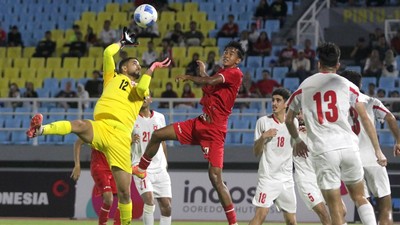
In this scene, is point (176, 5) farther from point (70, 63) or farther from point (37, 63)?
point (37, 63)

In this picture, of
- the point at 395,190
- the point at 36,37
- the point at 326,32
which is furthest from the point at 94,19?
the point at 395,190

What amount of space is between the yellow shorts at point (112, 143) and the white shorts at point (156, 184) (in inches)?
72.7

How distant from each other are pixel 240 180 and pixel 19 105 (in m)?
6.82

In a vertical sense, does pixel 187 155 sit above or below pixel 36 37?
below

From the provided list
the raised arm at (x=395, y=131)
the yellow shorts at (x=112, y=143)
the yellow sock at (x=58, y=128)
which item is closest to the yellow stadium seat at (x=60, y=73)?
the yellow shorts at (x=112, y=143)

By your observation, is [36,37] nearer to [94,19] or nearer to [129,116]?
[94,19]

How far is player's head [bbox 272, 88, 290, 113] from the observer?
1402 centimetres

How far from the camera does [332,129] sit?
10930mm

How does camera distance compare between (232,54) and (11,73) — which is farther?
(11,73)

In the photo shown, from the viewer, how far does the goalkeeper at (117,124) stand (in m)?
12.7

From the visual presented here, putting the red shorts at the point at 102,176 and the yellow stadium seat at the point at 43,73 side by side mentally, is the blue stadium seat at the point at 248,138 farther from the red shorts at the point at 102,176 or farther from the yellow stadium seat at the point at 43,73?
the red shorts at the point at 102,176

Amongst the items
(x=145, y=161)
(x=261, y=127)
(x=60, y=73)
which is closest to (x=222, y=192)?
(x=145, y=161)

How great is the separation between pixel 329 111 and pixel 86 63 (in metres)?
16.0

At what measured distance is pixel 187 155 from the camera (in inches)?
830
